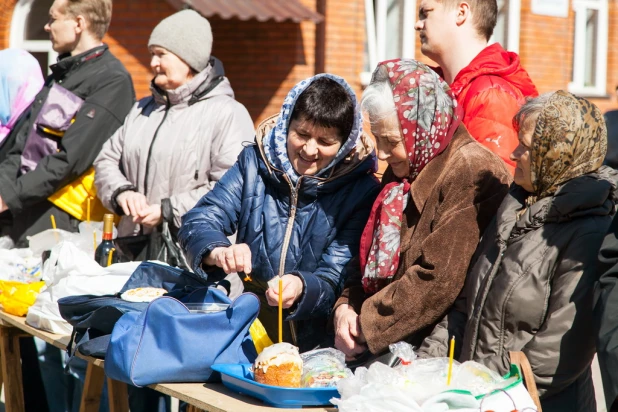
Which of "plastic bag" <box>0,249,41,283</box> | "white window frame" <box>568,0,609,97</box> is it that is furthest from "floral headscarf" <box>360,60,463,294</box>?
"white window frame" <box>568,0,609,97</box>

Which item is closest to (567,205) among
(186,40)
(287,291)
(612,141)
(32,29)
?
(287,291)

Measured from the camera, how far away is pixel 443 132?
278 cm

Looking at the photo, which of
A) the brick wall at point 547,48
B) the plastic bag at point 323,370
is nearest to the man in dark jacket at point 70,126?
the plastic bag at point 323,370

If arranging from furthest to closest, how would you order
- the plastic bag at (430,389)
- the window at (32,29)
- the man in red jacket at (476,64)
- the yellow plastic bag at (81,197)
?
the window at (32,29) < the yellow plastic bag at (81,197) < the man in red jacket at (476,64) < the plastic bag at (430,389)

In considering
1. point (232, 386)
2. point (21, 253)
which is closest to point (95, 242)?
point (21, 253)

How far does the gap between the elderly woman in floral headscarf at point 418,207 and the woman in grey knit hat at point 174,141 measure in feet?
4.55

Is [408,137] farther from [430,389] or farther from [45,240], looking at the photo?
[45,240]

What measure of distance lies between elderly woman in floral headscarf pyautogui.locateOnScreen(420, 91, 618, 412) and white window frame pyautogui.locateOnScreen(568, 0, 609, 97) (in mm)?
10674

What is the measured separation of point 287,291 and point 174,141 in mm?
1477

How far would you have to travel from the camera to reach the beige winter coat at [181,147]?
416 centimetres

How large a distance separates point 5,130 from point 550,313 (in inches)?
133

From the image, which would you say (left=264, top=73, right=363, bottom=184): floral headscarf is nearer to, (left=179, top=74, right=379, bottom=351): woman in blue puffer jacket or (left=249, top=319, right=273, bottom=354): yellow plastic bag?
(left=179, top=74, right=379, bottom=351): woman in blue puffer jacket

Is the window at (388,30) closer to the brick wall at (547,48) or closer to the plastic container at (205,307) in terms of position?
the brick wall at (547,48)

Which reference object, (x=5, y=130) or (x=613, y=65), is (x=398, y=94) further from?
(x=613, y=65)
